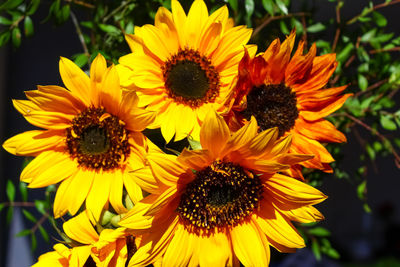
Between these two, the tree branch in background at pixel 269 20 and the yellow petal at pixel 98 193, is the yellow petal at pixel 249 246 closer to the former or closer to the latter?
the yellow petal at pixel 98 193

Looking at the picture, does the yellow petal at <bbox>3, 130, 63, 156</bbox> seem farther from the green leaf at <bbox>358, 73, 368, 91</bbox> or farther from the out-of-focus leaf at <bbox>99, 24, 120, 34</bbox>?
the green leaf at <bbox>358, 73, 368, 91</bbox>

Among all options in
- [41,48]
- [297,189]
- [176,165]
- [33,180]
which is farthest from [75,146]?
[41,48]

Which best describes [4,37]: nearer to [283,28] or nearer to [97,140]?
[97,140]

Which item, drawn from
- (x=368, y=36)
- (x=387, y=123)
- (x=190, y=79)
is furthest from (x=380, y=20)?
(x=190, y=79)

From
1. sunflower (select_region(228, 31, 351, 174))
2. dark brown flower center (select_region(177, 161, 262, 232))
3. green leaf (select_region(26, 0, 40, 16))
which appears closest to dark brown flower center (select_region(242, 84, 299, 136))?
sunflower (select_region(228, 31, 351, 174))

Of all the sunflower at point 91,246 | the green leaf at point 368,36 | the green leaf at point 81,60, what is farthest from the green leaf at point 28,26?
the green leaf at point 368,36
